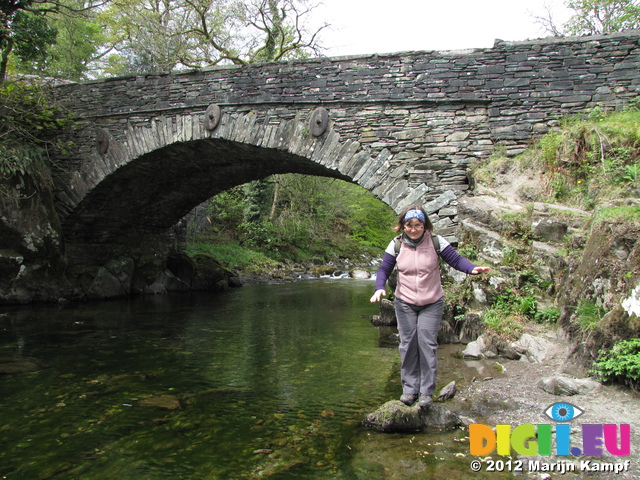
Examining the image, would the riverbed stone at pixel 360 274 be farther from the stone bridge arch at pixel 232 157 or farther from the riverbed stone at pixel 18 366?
the riverbed stone at pixel 18 366

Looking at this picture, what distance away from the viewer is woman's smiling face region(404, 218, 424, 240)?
3.44 m

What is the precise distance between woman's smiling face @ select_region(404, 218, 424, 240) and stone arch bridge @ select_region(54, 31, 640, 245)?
14.5 ft

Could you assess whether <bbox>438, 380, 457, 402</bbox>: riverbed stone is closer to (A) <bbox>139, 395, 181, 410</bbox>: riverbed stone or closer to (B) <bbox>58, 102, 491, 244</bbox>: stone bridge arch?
(A) <bbox>139, 395, 181, 410</bbox>: riverbed stone

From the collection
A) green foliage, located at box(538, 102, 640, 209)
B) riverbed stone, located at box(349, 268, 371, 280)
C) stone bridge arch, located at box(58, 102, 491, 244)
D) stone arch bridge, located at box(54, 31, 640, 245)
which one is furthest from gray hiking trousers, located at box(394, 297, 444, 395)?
riverbed stone, located at box(349, 268, 371, 280)

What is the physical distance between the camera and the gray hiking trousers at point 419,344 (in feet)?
11.0

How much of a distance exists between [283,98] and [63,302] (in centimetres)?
794

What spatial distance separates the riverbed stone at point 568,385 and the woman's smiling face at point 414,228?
5.98ft

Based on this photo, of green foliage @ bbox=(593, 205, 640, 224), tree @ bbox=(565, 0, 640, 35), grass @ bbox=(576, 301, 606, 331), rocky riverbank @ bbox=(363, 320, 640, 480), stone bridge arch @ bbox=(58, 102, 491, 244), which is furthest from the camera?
tree @ bbox=(565, 0, 640, 35)

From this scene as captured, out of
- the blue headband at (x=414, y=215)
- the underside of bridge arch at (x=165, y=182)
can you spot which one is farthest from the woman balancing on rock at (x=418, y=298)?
the underside of bridge arch at (x=165, y=182)

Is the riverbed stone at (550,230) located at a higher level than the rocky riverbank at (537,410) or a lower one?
higher

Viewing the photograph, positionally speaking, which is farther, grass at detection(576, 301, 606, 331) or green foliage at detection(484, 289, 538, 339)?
green foliage at detection(484, 289, 538, 339)

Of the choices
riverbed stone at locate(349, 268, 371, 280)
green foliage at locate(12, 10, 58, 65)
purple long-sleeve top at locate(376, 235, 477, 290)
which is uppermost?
green foliage at locate(12, 10, 58, 65)

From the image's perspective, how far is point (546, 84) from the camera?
7633mm

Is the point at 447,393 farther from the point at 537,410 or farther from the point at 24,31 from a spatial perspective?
the point at 24,31
